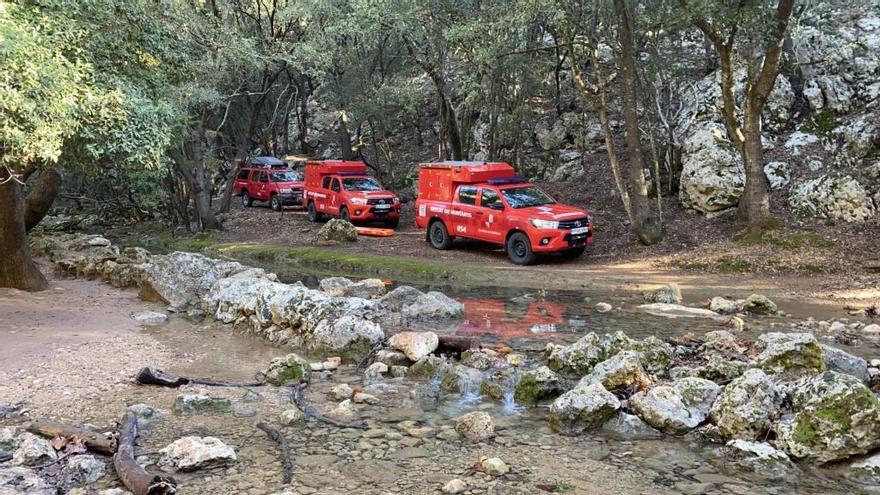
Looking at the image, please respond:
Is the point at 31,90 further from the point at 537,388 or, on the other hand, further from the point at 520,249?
the point at 520,249

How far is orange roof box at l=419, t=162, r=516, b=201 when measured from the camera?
58.2 ft

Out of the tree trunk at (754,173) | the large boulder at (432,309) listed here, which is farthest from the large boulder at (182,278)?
the tree trunk at (754,173)

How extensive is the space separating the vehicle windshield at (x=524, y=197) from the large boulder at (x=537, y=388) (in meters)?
9.29

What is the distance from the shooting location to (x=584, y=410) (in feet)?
21.7

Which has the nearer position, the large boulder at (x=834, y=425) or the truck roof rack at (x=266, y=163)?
the large boulder at (x=834, y=425)

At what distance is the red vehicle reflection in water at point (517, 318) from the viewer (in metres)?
10.7

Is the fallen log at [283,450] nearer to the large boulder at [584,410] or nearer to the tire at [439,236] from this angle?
the large boulder at [584,410]

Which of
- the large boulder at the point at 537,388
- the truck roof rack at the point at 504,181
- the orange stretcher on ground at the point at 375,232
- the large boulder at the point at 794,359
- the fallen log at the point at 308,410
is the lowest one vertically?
the fallen log at the point at 308,410

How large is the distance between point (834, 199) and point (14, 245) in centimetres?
1785

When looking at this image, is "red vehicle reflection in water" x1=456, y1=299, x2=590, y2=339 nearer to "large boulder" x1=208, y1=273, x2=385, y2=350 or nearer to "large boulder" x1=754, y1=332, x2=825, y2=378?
"large boulder" x1=208, y1=273, x2=385, y2=350

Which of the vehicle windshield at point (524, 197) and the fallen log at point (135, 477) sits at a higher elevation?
the vehicle windshield at point (524, 197)

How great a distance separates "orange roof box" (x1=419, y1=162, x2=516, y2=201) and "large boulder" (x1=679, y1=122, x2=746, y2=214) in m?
4.99

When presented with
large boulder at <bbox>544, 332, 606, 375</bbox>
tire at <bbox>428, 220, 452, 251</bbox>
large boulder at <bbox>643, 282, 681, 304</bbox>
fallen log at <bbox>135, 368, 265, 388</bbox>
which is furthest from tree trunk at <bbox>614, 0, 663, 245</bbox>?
fallen log at <bbox>135, 368, 265, 388</bbox>

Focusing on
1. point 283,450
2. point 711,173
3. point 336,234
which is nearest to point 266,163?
point 336,234
